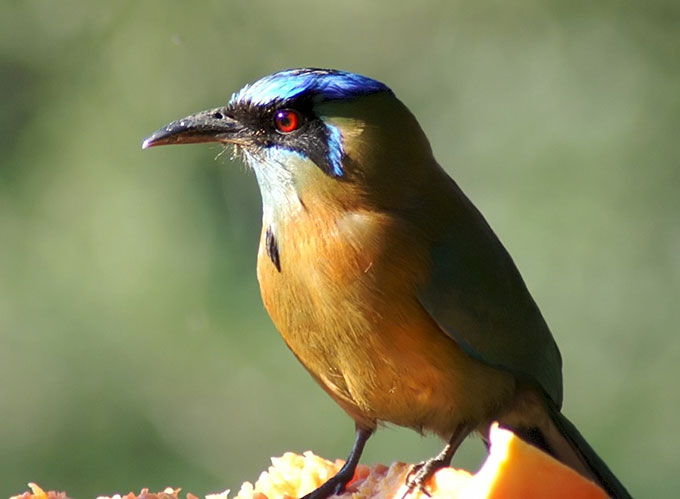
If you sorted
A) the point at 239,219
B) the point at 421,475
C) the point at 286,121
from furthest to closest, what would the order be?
the point at 239,219 < the point at 286,121 < the point at 421,475

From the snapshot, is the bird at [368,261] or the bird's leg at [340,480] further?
the bird's leg at [340,480]

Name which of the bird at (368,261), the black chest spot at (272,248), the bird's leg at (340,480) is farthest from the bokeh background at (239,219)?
the black chest spot at (272,248)

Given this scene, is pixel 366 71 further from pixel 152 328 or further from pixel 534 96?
pixel 152 328

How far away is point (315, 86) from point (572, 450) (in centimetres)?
122

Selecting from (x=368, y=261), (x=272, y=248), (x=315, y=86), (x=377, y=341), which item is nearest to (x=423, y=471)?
(x=377, y=341)

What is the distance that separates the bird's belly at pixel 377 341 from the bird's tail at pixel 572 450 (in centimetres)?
34

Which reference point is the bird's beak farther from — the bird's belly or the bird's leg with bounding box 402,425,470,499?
the bird's leg with bounding box 402,425,470,499

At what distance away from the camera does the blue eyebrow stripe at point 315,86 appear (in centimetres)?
339

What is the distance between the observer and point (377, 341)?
3.32m

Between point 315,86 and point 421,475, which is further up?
point 315,86

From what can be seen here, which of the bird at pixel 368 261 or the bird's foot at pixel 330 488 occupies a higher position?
the bird at pixel 368 261

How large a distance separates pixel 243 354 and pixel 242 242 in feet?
1.90

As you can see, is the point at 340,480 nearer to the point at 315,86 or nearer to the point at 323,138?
the point at 323,138

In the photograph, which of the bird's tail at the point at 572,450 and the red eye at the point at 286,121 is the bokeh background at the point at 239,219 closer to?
the bird's tail at the point at 572,450
